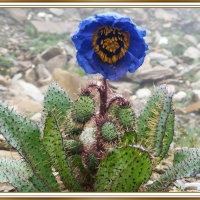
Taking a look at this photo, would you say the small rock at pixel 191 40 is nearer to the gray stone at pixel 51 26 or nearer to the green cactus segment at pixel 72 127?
the gray stone at pixel 51 26

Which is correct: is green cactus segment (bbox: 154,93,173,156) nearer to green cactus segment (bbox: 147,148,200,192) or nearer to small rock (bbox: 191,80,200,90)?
green cactus segment (bbox: 147,148,200,192)

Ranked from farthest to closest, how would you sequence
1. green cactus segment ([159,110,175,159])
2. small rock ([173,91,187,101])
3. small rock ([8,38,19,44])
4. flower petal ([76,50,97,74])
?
small rock ([8,38,19,44]) → small rock ([173,91,187,101]) → green cactus segment ([159,110,175,159]) → flower petal ([76,50,97,74])

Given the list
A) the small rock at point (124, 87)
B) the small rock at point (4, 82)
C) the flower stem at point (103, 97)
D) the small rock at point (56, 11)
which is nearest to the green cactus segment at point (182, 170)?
the flower stem at point (103, 97)

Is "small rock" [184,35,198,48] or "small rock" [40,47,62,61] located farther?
"small rock" [40,47,62,61]

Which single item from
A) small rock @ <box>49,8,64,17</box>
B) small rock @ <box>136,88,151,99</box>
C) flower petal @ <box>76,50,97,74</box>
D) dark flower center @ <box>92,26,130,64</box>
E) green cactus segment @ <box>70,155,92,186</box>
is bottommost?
green cactus segment @ <box>70,155,92,186</box>

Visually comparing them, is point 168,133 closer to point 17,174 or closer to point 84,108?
point 84,108

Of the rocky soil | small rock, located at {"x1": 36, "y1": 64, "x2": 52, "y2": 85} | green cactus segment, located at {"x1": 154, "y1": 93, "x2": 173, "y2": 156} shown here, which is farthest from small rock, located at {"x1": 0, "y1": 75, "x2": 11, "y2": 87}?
green cactus segment, located at {"x1": 154, "y1": 93, "x2": 173, "y2": 156}
